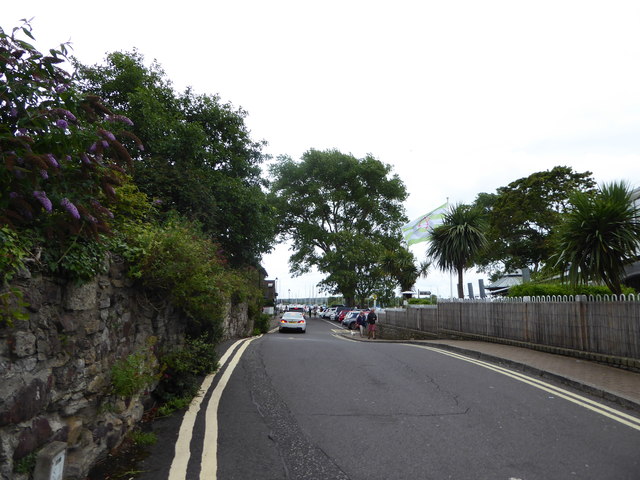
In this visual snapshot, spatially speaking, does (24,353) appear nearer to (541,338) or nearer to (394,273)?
(541,338)

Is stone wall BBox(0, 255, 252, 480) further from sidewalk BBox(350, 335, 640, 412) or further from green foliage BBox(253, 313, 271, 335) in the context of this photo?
green foliage BBox(253, 313, 271, 335)

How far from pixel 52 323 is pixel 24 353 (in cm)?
50

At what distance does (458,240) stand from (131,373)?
16.9 meters

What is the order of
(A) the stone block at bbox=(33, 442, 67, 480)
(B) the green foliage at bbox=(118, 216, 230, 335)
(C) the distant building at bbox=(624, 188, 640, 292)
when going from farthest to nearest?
(C) the distant building at bbox=(624, 188, 640, 292)
(B) the green foliage at bbox=(118, 216, 230, 335)
(A) the stone block at bbox=(33, 442, 67, 480)

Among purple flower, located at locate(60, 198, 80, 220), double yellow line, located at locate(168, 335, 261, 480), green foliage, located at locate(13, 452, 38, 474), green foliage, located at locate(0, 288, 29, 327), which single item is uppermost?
purple flower, located at locate(60, 198, 80, 220)

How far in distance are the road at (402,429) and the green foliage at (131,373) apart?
2.92 ft

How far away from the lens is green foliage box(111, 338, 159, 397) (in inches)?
189

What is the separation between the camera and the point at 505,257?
115ft

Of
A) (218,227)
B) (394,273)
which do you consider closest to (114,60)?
(218,227)

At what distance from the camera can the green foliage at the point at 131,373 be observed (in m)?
4.81

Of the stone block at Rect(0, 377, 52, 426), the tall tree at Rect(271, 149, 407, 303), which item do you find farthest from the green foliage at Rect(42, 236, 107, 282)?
the tall tree at Rect(271, 149, 407, 303)

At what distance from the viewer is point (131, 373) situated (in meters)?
4.96

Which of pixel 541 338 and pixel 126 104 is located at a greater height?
pixel 126 104

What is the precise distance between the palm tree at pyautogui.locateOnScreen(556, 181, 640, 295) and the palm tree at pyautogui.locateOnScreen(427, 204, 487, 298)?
824cm
